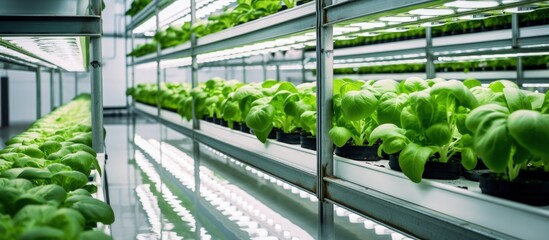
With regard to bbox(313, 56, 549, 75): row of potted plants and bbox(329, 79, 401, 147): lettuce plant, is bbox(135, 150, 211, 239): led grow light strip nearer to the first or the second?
bbox(329, 79, 401, 147): lettuce plant

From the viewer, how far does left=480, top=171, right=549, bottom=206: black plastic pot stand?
4.96 feet

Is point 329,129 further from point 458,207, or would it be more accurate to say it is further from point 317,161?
point 458,207

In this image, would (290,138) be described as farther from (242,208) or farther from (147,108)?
(147,108)

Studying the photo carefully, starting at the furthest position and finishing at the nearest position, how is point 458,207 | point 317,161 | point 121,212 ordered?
1. point 121,212
2. point 317,161
3. point 458,207

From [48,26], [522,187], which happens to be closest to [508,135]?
[522,187]

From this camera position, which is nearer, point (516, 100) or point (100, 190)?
point (516, 100)

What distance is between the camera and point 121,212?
3080 mm

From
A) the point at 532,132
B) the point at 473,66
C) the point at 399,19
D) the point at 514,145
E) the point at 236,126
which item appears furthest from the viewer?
the point at 473,66

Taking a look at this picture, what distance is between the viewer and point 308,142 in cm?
280

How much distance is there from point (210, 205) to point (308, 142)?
0.75m

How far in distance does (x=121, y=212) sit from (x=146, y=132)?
506 centimetres

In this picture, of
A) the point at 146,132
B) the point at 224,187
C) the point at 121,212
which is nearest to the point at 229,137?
the point at 224,187

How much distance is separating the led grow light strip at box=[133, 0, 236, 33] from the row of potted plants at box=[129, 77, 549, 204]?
1778 millimetres

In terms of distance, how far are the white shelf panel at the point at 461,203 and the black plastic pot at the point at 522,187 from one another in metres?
0.03
